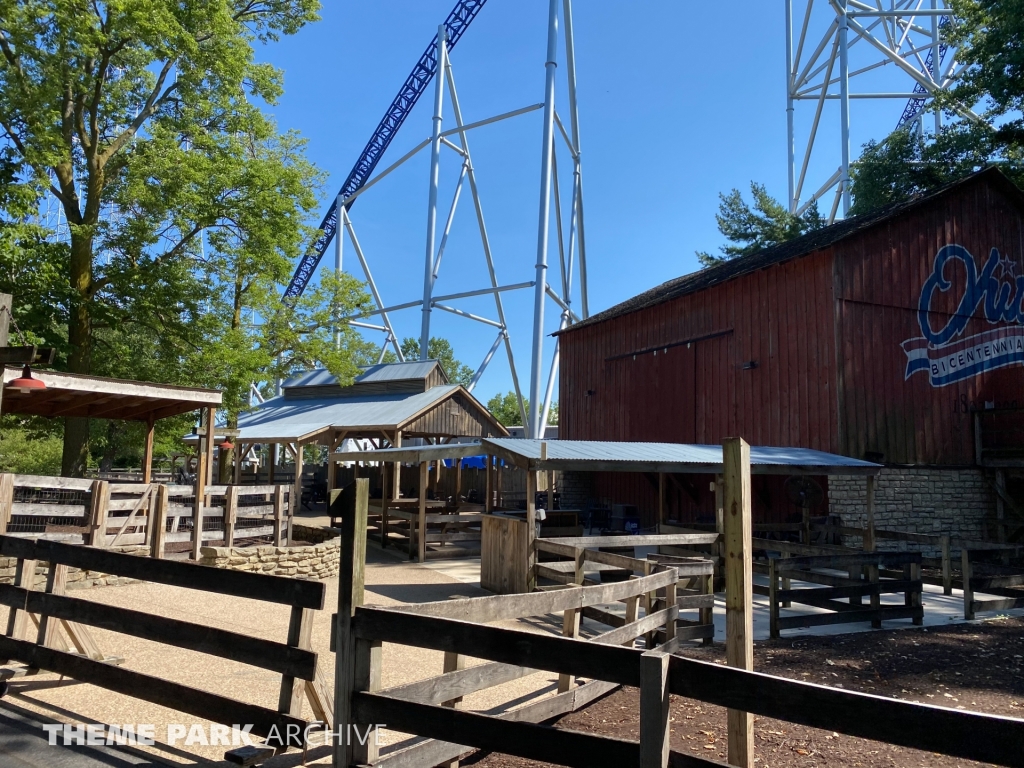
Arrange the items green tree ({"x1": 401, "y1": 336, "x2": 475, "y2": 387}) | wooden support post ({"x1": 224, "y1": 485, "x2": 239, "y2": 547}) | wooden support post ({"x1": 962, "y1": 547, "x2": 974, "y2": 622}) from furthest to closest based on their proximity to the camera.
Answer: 1. green tree ({"x1": 401, "y1": 336, "x2": 475, "y2": 387})
2. wooden support post ({"x1": 224, "y1": 485, "x2": 239, "y2": 547})
3. wooden support post ({"x1": 962, "y1": 547, "x2": 974, "y2": 622})

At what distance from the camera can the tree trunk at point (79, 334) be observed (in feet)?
49.7

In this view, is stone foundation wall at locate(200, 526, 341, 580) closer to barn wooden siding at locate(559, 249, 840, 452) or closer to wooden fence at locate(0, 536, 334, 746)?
wooden fence at locate(0, 536, 334, 746)

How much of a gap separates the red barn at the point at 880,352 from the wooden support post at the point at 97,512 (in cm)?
1265

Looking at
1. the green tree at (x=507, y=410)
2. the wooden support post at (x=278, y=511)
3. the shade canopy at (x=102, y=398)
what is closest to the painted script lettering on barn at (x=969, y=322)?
the wooden support post at (x=278, y=511)

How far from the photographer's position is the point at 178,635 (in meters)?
4.14

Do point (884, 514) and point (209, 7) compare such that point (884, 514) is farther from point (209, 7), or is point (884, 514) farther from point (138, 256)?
point (209, 7)

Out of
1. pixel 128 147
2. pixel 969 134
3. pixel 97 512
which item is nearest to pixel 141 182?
pixel 128 147

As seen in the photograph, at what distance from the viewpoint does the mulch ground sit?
449cm

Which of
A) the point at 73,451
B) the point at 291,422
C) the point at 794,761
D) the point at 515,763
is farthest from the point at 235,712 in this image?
the point at 291,422

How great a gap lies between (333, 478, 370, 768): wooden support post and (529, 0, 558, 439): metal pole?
21.2m

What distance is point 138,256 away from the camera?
52.6 feet

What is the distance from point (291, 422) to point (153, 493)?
14091 millimetres

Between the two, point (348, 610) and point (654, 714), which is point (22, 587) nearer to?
point (348, 610)

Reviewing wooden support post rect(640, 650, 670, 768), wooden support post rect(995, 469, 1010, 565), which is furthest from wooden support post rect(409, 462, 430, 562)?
wooden support post rect(995, 469, 1010, 565)
